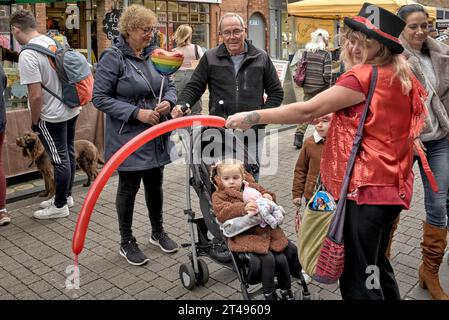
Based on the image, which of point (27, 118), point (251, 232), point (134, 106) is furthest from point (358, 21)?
point (27, 118)

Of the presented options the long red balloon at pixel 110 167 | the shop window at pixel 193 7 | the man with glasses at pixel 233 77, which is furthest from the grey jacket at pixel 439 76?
the shop window at pixel 193 7

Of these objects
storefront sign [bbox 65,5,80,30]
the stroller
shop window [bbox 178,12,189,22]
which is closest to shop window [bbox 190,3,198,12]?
shop window [bbox 178,12,189,22]

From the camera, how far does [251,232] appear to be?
3264 mm

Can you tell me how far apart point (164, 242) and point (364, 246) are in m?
2.31

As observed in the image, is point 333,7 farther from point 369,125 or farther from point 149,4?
point 369,125

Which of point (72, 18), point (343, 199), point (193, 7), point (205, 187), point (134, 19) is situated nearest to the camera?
point (343, 199)

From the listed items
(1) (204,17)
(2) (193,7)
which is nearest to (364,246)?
(2) (193,7)

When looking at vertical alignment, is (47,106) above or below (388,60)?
below

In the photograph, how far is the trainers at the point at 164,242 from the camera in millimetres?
4477

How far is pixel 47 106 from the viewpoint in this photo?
5.19m

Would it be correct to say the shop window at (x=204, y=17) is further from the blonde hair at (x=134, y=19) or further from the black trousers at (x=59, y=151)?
the blonde hair at (x=134, y=19)

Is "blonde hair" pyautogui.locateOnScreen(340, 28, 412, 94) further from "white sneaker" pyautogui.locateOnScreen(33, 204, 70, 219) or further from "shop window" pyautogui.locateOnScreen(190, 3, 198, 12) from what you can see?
"shop window" pyautogui.locateOnScreen(190, 3, 198, 12)

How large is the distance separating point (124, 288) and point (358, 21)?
8.29 feet

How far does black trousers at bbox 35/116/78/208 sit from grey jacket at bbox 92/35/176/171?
52.1 inches
